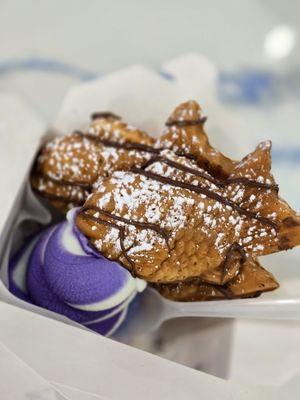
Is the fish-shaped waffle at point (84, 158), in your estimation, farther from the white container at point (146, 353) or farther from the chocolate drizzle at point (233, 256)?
the chocolate drizzle at point (233, 256)

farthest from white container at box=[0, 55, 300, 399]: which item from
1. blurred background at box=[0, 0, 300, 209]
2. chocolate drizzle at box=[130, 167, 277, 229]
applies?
blurred background at box=[0, 0, 300, 209]

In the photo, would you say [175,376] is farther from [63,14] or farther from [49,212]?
[63,14]

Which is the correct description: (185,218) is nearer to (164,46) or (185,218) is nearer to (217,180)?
(217,180)

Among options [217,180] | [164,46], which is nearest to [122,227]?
[217,180]

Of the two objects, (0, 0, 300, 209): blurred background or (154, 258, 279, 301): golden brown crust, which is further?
(0, 0, 300, 209): blurred background

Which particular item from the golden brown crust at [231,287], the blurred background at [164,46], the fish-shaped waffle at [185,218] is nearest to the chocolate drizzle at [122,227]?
the fish-shaped waffle at [185,218]

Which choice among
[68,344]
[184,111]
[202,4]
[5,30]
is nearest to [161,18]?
[202,4]

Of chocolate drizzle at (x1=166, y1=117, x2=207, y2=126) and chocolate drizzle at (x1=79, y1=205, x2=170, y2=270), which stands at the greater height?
chocolate drizzle at (x1=166, y1=117, x2=207, y2=126)

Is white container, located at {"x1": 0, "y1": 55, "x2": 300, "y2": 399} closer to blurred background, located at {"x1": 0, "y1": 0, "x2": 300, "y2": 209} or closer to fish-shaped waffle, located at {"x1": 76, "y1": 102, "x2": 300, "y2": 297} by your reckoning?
fish-shaped waffle, located at {"x1": 76, "y1": 102, "x2": 300, "y2": 297}
